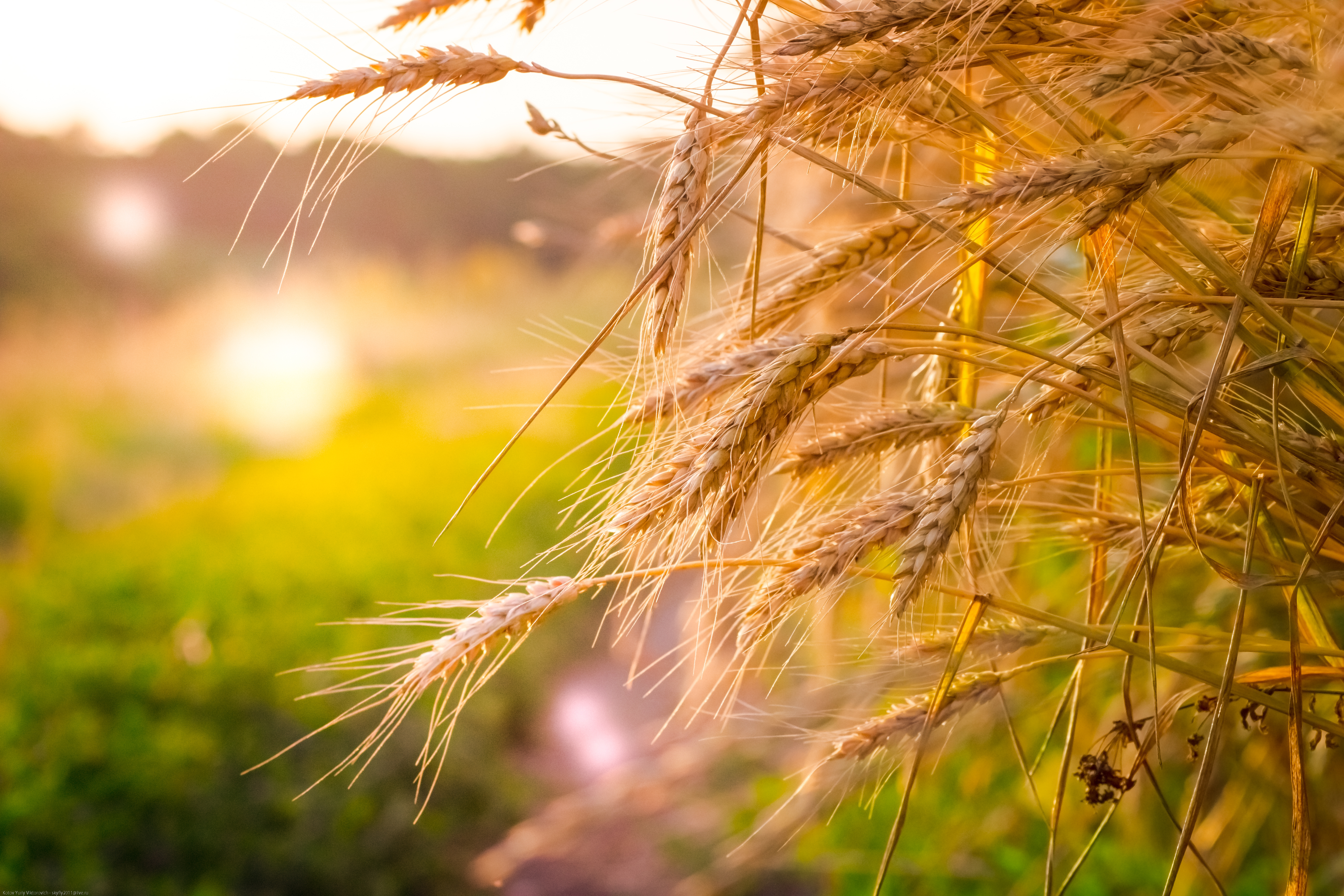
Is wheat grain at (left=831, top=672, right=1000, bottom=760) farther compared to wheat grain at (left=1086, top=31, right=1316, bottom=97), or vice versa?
wheat grain at (left=831, top=672, right=1000, bottom=760)

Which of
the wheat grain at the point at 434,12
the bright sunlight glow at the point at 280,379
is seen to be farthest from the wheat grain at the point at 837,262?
the bright sunlight glow at the point at 280,379

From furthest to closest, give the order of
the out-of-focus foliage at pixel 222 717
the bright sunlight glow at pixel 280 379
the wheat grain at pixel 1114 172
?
the bright sunlight glow at pixel 280 379, the out-of-focus foliage at pixel 222 717, the wheat grain at pixel 1114 172

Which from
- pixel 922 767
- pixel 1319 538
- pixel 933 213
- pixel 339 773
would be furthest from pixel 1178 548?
pixel 339 773

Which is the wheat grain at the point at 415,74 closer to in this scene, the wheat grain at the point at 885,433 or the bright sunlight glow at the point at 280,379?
Answer: the wheat grain at the point at 885,433

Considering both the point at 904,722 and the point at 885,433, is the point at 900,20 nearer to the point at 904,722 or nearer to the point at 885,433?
the point at 885,433

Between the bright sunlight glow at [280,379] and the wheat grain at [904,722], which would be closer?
the wheat grain at [904,722]

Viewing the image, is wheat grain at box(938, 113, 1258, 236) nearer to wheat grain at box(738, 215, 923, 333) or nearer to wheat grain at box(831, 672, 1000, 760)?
wheat grain at box(738, 215, 923, 333)

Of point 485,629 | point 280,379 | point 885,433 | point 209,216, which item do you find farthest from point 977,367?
point 209,216

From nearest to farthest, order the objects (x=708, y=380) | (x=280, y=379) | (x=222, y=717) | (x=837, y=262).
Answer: (x=708, y=380) < (x=837, y=262) < (x=222, y=717) < (x=280, y=379)

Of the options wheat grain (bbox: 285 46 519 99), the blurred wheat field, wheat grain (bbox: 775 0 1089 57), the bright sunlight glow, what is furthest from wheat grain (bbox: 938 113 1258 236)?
the bright sunlight glow

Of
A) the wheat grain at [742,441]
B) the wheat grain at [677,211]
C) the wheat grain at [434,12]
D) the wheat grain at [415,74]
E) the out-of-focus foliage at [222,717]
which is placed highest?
the wheat grain at [434,12]

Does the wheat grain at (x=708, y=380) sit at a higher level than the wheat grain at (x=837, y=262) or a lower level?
lower

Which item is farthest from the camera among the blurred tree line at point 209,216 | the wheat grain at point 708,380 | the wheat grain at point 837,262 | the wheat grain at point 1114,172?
the blurred tree line at point 209,216

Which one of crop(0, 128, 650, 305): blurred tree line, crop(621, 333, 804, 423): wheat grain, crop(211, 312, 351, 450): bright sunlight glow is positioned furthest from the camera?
crop(211, 312, 351, 450): bright sunlight glow
